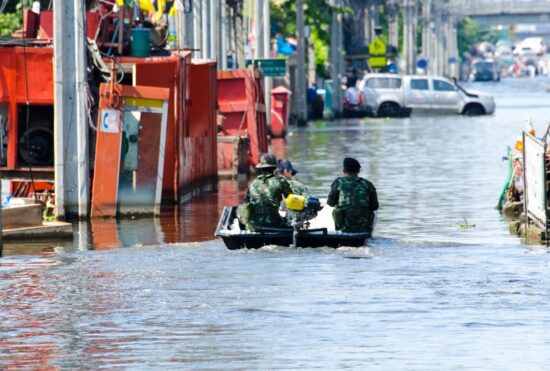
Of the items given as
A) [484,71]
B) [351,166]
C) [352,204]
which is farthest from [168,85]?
[484,71]

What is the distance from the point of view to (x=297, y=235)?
63.1 feet

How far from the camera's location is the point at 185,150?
27359 mm

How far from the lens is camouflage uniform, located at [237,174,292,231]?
1961 centimetres

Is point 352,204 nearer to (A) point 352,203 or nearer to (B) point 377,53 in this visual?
(A) point 352,203

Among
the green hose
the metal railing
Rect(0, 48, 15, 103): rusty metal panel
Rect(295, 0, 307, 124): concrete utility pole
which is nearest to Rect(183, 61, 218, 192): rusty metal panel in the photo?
Rect(0, 48, 15, 103): rusty metal panel

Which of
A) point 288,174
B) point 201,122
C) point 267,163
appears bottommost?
point 288,174

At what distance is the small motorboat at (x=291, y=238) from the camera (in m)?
19.3

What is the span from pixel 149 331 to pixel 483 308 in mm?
3102

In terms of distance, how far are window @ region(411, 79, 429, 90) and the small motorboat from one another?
45.8 metres

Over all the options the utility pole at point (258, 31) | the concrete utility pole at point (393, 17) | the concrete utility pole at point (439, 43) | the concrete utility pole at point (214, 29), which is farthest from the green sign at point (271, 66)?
the concrete utility pole at point (439, 43)

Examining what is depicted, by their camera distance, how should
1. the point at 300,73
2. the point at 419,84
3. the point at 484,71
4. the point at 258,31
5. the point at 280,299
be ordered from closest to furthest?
the point at 280,299 < the point at 258,31 < the point at 300,73 < the point at 419,84 < the point at 484,71

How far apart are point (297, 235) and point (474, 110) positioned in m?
47.4

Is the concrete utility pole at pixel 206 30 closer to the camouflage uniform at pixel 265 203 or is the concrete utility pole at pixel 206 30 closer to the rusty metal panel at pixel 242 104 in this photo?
the rusty metal panel at pixel 242 104

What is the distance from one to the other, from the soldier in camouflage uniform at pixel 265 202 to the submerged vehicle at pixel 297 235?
136 mm
